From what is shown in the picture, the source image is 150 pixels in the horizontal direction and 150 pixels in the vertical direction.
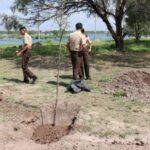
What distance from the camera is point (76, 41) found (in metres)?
13.7

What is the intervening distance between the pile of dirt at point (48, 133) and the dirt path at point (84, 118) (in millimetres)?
144

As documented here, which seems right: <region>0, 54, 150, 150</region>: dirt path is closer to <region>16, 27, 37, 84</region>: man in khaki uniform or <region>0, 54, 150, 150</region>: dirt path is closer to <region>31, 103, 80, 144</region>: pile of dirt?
<region>31, 103, 80, 144</region>: pile of dirt

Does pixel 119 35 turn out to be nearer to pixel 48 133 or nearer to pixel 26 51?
pixel 26 51

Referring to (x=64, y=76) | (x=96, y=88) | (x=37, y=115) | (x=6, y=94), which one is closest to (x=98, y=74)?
(x=64, y=76)

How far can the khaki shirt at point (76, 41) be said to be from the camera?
13.6 metres

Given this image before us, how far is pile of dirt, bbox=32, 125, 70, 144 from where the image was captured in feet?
30.7

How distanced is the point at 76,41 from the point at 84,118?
4.08 meters

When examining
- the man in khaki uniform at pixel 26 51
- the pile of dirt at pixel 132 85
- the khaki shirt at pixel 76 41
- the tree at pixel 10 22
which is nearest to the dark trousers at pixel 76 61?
the khaki shirt at pixel 76 41

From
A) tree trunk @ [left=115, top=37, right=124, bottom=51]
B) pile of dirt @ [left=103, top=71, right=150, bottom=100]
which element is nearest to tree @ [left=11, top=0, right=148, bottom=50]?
tree trunk @ [left=115, top=37, right=124, bottom=51]

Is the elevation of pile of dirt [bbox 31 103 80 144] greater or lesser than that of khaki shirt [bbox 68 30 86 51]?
lesser

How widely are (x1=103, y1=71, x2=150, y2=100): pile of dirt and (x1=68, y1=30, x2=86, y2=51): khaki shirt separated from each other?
4.46 ft

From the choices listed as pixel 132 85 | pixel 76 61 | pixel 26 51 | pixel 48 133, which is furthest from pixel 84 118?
pixel 26 51

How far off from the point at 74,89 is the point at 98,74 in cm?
472

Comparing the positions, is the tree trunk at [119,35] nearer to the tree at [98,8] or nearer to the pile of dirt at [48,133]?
the tree at [98,8]
